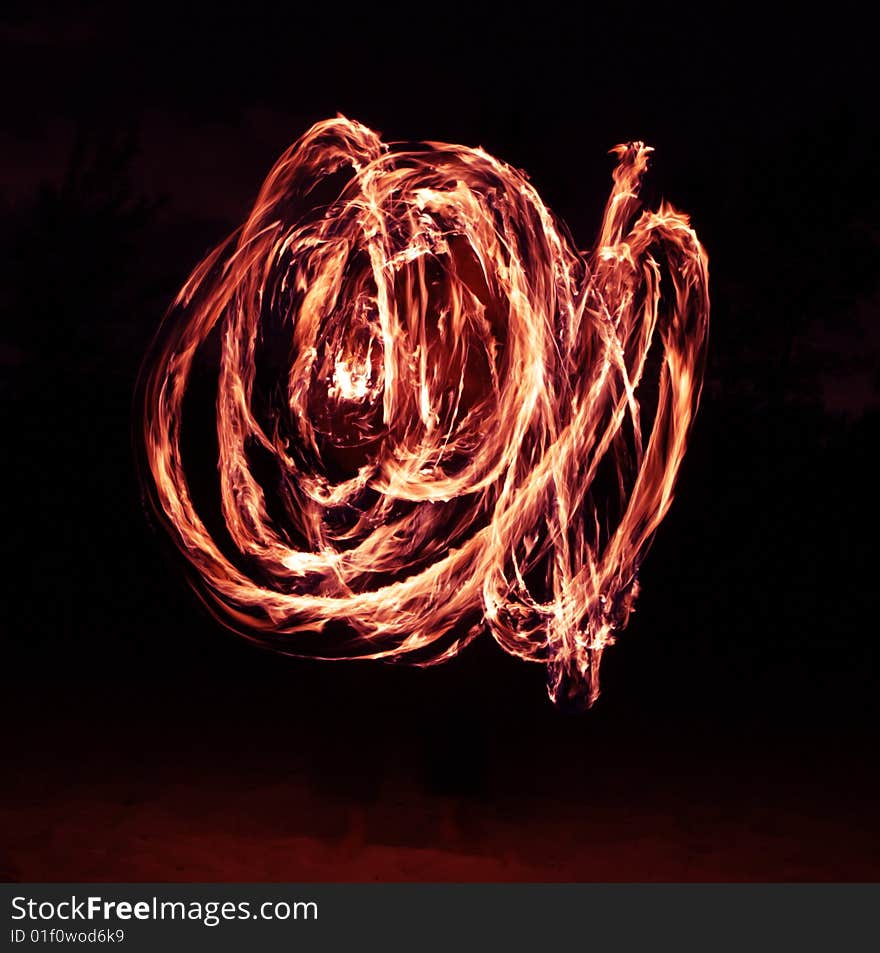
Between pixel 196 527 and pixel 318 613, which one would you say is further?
pixel 196 527

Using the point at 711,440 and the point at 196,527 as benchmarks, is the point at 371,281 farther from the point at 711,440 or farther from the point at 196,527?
the point at 711,440

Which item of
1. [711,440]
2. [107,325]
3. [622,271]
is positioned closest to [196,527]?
[622,271]

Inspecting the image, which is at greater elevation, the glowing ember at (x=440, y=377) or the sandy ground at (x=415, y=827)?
the glowing ember at (x=440, y=377)

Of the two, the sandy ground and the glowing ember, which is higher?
the glowing ember

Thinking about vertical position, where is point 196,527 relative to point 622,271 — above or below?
below

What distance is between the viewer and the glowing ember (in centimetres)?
461

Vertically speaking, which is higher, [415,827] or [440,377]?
[440,377]

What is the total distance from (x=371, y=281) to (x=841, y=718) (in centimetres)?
383

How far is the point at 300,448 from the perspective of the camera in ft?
17.8

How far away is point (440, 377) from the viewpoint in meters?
4.91

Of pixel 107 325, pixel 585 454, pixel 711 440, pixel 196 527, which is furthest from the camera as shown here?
pixel 107 325

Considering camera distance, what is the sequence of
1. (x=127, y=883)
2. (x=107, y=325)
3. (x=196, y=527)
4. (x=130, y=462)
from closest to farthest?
(x=127, y=883), (x=196, y=527), (x=130, y=462), (x=107, y=325)

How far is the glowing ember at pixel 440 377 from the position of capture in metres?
4.61

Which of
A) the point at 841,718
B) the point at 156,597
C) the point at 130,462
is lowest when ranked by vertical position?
the point at 841,718
